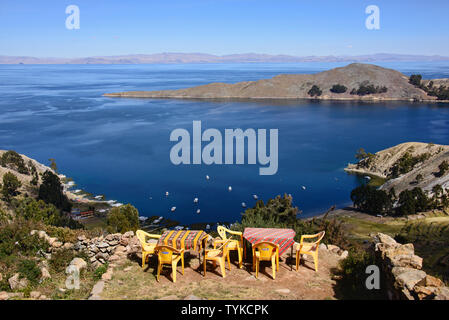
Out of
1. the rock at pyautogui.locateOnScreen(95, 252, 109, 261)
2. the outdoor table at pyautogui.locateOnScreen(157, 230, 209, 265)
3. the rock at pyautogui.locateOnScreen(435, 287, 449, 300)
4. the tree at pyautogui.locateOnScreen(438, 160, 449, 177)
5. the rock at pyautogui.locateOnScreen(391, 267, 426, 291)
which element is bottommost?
the tree at pyautogui.locateOnScreen(438, 160, 449, 177)

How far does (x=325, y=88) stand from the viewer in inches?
5714

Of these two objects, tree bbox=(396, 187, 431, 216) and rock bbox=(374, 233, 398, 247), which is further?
tree bbox=(396, 187, 431, 216)

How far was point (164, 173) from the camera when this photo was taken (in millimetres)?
48938

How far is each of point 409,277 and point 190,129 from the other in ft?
246

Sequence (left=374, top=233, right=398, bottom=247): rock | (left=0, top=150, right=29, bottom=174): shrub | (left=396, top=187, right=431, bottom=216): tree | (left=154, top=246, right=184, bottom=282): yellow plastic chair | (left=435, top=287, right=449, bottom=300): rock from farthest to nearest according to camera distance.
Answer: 1. (left=0, top=150, right=29, bottom=174): shrub
2. (left=396, top=187, right=431, bottom=216): tree
3. (left=154, top=246, right=184, bottom=282): yellow plastic chair
4. (left=374, top=233, right=398, bottom=247): rock
5. (left=435, top=287, right=449, bottom=300): rock

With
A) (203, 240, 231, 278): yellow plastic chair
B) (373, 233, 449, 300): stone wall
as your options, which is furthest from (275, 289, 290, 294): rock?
(373, 233, 449, 300): stone wall

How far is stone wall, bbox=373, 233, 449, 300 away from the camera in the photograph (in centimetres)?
583

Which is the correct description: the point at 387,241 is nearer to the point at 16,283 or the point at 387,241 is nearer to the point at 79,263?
the point at 79,263

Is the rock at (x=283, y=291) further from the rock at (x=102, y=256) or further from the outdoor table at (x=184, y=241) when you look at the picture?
the rock at (x=102, y=256)

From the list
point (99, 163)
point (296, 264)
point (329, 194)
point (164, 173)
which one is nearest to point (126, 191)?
point (164, 173)

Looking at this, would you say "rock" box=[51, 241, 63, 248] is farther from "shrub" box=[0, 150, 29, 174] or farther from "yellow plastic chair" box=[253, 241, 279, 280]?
"shrub" box=[0, 150, 29, 174]

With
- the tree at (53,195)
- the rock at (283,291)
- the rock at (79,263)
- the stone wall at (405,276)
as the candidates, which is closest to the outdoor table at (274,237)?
the rock at (283,291)

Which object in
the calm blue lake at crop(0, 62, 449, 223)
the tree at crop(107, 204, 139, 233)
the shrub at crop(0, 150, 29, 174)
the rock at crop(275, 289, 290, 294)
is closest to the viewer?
the rock at crop(275, 289, 290, 294)

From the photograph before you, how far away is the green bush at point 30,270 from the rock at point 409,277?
795 centimetres
